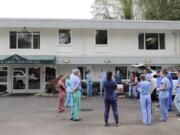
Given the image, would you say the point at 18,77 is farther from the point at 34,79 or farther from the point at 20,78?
the point at 34,79

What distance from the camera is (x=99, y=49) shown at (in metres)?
27.3

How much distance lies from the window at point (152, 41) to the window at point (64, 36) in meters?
5.60

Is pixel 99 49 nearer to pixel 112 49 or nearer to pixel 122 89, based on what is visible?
pixel 112 49

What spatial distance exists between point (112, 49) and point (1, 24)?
8513mm

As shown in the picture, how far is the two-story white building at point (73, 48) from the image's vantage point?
2648 cm

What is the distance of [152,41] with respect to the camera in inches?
1117

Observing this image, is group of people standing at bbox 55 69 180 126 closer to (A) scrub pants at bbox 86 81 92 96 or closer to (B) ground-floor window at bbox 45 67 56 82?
(A) scrub pants at bbox 86 81 92 96

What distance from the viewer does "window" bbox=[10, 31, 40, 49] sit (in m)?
27.0

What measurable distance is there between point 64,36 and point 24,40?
306 centimetres

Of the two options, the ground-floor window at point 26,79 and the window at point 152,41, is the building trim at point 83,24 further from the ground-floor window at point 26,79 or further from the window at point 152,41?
the ground-floor window at point 26,79

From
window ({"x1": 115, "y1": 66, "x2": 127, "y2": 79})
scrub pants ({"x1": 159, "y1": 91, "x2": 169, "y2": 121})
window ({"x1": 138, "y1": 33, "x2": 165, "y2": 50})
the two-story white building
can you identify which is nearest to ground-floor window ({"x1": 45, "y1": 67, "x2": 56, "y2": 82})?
the two-story white building

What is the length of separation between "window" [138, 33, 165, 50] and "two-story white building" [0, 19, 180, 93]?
0.16 metres

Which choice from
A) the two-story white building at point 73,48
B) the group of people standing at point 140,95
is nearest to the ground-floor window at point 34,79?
the two-story white building at point 73,48

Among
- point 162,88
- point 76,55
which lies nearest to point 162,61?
point 76,55
